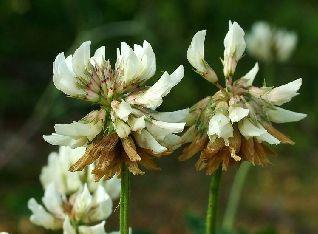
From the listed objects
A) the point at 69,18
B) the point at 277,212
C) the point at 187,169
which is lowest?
the point at 277,212

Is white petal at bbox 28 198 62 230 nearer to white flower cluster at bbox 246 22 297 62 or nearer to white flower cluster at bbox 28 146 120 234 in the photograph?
white flower cluster at bbox 28 146 120 234

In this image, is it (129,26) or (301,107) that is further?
(301,107)

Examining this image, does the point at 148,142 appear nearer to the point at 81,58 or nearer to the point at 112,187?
the point at 81,58

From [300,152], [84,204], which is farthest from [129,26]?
[84,204]

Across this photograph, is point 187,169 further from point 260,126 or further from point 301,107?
Result: point 260,126

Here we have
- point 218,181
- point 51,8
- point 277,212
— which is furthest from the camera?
point 51,8

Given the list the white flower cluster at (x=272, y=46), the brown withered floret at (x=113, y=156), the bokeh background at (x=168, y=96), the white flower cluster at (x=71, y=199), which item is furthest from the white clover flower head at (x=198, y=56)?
the bokeh background at (x=168, y=96)
